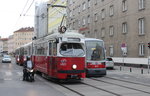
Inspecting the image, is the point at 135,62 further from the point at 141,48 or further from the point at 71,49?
the point at 71,49

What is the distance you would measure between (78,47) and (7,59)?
38847 mm

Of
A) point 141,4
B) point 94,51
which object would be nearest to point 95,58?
point 94,51

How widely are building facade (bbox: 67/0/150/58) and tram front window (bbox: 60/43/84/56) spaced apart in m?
14.5

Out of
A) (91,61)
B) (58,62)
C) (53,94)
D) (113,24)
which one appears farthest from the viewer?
(113,24)

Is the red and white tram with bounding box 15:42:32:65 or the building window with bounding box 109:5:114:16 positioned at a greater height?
the building window with bounding box 109:5:114:16

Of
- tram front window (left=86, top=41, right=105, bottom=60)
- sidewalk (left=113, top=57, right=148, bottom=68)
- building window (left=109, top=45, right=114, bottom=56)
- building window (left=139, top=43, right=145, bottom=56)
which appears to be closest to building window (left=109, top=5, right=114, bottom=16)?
building window (left=109, top=45, right=114, bottom=56)

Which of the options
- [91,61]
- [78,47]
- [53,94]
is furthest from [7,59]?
[53,94]

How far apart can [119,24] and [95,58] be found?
20599mm

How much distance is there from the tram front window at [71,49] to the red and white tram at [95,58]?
4784 millimetres

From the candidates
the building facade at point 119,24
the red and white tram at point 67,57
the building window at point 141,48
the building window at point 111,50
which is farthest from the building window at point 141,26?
the red and white tram at point 67,57

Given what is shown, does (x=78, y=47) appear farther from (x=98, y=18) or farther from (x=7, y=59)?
(x=7, y=59)

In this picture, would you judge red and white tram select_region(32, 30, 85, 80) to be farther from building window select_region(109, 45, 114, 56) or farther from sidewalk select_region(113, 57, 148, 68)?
building window select_region(109, 45, 114, 56)

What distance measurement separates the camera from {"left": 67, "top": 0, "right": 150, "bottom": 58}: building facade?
33.9 meters

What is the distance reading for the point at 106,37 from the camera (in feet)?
147
